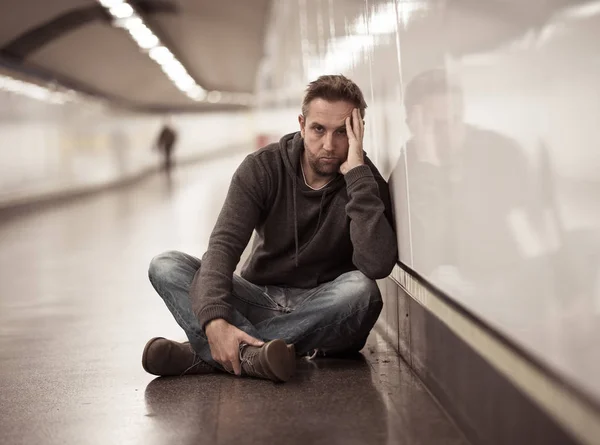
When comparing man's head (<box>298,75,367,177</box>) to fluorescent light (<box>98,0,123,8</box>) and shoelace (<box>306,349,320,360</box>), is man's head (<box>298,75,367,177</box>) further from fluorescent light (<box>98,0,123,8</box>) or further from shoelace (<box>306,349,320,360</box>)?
fluorescent light (<box>98,0,123,8</box>)

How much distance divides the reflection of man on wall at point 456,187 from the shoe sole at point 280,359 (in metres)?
0.66

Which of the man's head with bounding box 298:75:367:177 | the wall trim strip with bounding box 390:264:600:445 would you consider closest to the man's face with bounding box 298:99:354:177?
the man's head with bounding box 298:75:367:177

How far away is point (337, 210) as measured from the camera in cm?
449

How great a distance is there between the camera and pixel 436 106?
348 centimetres

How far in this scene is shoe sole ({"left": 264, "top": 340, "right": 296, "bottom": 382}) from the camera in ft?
12.9

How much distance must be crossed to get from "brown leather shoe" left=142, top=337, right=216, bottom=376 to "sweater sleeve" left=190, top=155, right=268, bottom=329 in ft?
0.77

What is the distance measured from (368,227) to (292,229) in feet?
1.38

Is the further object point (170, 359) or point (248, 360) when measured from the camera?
point (170, 359)

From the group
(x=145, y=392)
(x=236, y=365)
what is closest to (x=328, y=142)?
(x=236, y=365)

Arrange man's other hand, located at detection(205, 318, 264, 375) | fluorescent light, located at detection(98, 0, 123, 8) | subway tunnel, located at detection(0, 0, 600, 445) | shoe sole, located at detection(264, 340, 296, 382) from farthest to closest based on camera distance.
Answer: fluorescent light, located at detection(98, 0, 123, 8) < man's other hand, located at detection(205, 318, 264, 375) < shoe sole, located at detection(264, 340, 296, 382) < subway tunnel, located at detection(0, 0, 600, 445)

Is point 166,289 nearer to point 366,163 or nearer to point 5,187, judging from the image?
point 366,163

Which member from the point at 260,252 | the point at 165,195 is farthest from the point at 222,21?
the point at 260,252

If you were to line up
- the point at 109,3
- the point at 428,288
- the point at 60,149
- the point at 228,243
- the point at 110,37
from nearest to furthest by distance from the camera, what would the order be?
the point at 428,288, the point at 228,243, the point at 109,3, the point at 60,149, the point at 110,37

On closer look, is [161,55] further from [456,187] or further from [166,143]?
[456,187]
